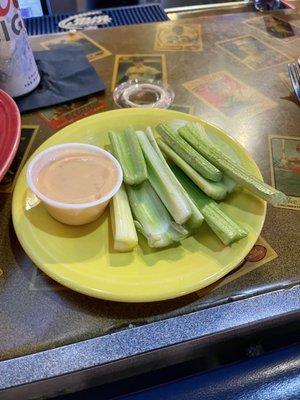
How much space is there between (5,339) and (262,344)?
1.41 feet

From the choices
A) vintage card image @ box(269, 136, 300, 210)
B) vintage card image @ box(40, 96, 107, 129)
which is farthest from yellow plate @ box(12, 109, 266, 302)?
vintage card image @ box(40, 96, 107, 129)

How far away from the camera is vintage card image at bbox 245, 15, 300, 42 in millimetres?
1166

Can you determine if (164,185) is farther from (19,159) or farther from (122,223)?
(19,159)

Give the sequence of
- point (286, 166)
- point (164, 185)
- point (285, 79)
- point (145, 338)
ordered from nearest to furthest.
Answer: point (145, 338) < point (164, 185) < point (286, 166) < point (285, 79)

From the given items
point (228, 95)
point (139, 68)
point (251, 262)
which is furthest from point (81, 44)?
point (251, 262)

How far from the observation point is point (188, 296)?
0.58 m

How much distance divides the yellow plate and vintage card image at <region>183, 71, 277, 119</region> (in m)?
0.34

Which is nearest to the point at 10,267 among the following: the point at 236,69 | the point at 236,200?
the point at 236,200

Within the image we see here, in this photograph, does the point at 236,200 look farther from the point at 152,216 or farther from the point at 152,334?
the point at 152,334

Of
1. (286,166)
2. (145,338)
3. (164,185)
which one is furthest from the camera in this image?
(286,166)

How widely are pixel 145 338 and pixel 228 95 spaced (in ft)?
2.11

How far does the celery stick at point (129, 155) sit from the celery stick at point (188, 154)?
0.19ft

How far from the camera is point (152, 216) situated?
24.6 inches

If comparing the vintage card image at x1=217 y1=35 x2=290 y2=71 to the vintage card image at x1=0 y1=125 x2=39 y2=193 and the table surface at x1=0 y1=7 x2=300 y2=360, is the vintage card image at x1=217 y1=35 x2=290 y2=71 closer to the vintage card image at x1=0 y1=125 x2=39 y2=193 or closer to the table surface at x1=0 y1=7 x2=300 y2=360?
the table surface at x1=0 y1=7 x2=300 y2=360
